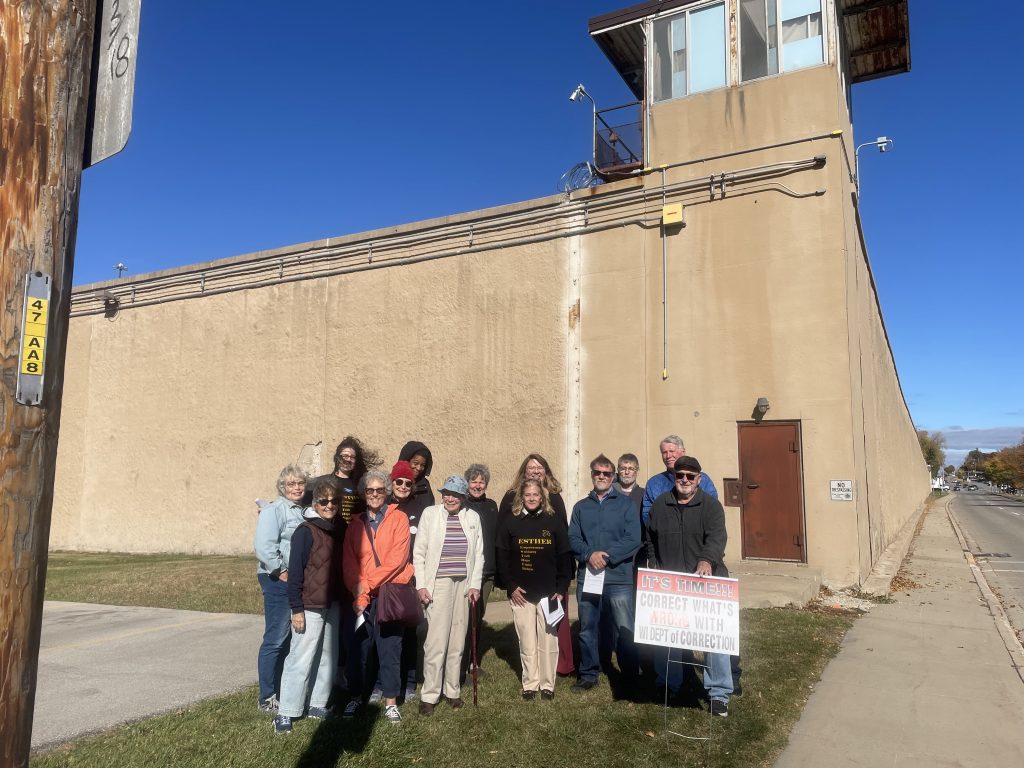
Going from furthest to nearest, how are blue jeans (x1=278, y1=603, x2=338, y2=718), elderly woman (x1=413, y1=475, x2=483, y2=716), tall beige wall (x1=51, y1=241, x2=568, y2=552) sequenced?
tall beige wall (x1=51, y1=241, x2=568, y2=552)
elderly woman (x1=413, y1=475, x2=483, y2=716)
blue jeans (x1=278, y1=603, x2=338, y2=718)

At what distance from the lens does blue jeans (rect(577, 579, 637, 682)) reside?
5594 mm

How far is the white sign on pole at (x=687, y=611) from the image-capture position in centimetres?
487

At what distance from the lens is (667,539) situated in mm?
5332

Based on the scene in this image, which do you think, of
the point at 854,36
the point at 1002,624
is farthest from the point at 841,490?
the point at 854,36

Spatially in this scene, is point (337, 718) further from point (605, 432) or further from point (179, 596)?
point (605, 432)

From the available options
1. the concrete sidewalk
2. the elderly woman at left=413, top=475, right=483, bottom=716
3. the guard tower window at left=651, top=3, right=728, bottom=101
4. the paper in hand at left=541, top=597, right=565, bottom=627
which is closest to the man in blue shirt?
the paper in hand at left=541, top=597, right=565, bottom=627

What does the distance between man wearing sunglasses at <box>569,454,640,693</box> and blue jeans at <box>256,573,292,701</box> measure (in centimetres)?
220

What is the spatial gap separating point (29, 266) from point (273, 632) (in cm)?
384

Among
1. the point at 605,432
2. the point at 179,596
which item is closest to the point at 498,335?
the point at 605,432

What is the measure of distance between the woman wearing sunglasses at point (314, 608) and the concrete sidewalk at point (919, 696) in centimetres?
302

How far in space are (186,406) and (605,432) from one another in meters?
10.2

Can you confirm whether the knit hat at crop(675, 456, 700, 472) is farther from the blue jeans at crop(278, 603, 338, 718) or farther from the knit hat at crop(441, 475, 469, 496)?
the blue jeans at crop(278, 603, 338, 718)

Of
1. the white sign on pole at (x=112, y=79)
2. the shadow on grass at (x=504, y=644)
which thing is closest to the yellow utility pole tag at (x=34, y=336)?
the white sign on pole at (x=112, y=79)

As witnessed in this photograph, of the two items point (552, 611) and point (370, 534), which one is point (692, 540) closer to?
point (552, 611)
